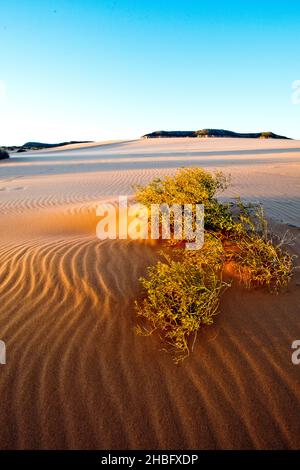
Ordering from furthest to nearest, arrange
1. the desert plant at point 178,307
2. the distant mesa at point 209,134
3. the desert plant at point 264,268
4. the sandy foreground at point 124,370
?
the distant mesa at point 209,134 → the desert plant at point 264,268 → the desert plant at point 178,307 → the sandy foreground at point 124,370

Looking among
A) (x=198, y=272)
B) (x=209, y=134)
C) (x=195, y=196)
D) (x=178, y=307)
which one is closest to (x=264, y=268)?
(x=198, y=272)

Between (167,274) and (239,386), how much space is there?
1201mm

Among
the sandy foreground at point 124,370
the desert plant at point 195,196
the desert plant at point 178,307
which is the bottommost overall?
the sandy foreground at point 124,370

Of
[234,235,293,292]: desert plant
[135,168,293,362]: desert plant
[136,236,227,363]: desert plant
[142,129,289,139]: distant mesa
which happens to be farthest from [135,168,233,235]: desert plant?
[142,129,289,139]: distant mesa

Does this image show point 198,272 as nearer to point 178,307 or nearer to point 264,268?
point 178,307

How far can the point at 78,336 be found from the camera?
3.14 m

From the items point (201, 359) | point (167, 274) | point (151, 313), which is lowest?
point (201, 359)

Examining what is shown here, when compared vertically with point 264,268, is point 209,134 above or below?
above

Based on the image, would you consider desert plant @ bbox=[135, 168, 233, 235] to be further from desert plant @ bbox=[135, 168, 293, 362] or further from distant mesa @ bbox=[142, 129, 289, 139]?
distant mesa @ bbox=[142, 129, 289, 139]

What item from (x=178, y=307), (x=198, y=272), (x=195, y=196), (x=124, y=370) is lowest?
(x=124, y=370)

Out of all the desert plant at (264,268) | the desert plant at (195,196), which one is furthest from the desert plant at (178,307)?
the desert plant at (195,196)

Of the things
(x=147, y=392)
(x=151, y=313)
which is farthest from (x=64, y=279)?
(x=147, y=392)

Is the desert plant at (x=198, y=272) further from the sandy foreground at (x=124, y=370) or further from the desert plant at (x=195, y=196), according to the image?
the sandy foreground at (x=124, y=370)
